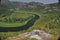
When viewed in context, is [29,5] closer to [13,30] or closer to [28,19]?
[28,19]

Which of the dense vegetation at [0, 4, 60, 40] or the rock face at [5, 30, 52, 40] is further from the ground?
the dense vegetation at [0, 4, 60, 40]

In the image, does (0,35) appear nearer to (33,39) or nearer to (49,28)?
(33,39)

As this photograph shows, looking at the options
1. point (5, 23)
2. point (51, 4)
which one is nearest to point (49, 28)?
point (51, 4)

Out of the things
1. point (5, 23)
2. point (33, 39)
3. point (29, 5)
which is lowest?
point (33, 39)

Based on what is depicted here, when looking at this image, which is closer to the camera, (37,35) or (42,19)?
(37,35)

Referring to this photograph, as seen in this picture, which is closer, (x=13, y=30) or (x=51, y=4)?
(x=13, y=30)

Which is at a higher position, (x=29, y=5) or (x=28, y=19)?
(x=29, y=5)

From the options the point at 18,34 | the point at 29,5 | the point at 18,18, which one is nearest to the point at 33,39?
the point at 18,34

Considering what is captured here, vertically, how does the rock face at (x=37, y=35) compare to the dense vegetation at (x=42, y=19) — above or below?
below

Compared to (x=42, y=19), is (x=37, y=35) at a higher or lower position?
lower
